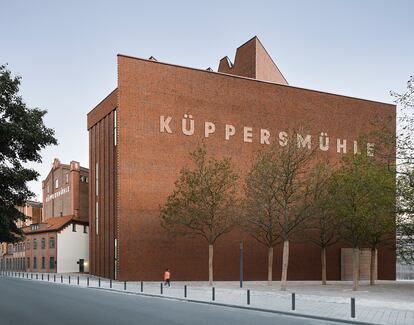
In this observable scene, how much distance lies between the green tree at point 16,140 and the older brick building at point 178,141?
88.3 ft

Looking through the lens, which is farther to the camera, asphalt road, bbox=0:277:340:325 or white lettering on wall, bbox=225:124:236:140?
white lettering on wall, bbox=225:124:236:140

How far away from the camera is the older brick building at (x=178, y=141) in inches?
1683

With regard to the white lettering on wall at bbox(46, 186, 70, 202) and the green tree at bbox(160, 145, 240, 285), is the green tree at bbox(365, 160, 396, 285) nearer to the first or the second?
the green tree at bbox(160, 145, 240, 285)

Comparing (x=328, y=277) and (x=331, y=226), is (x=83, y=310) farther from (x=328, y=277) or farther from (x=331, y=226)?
(x=328, y=277)

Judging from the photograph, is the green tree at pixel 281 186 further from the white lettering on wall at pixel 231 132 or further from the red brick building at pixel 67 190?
the red brick building at pixel 67 190

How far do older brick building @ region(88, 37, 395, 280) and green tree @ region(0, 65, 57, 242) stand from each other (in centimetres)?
2691

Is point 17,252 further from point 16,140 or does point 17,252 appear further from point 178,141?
point 16,140

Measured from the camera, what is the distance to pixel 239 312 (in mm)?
20172

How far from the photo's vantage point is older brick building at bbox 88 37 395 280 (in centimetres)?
4275

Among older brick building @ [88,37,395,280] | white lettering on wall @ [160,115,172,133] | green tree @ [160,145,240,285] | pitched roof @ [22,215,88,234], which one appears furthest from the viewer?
pitched roof @ [22,215,88,234]

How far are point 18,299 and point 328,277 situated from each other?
3301 centimetres

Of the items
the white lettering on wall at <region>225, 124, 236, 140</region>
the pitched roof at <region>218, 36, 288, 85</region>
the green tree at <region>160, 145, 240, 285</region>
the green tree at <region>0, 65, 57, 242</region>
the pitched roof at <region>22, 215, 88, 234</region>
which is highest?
the pitched roof at <region>218, 36, 288, 85</region>

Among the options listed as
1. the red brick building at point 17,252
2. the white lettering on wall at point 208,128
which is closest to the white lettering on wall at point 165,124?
the white lettering on wall at point 208,128

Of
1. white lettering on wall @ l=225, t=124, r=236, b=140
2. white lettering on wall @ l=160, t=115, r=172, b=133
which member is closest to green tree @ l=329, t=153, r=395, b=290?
white lettering on wall @ l=225, t=124, r=236, b=140
